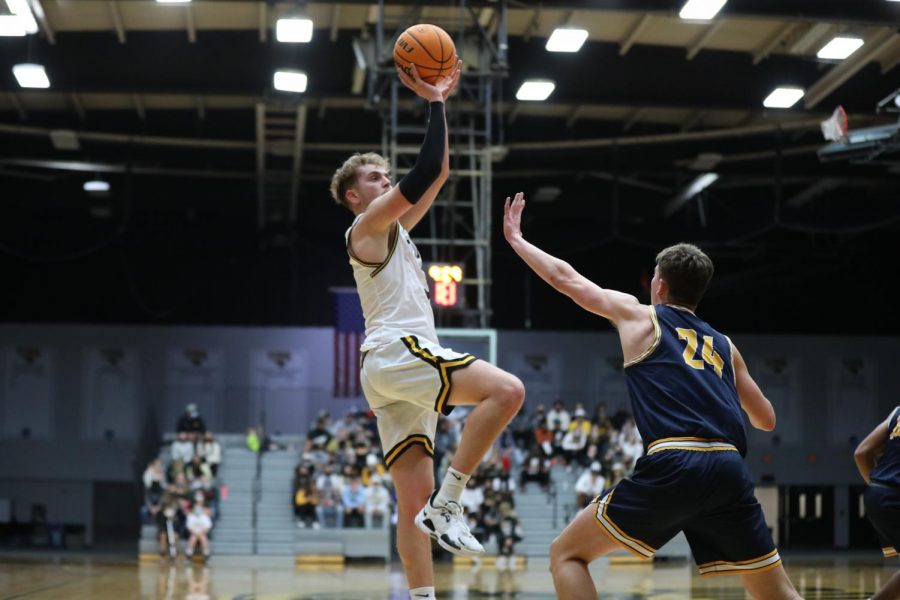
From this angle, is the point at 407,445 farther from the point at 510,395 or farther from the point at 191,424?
the point at 191,424

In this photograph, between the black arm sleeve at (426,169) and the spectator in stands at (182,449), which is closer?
the black arm sleeve at (426,169)

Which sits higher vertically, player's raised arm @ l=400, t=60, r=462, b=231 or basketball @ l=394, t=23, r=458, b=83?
basketball @ l=394, t=23, r=458, b=83

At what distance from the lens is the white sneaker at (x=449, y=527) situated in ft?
17.5

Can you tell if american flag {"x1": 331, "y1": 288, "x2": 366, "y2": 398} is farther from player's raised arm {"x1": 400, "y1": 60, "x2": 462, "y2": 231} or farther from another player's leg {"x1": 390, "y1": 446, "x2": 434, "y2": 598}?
another player's leg {"x1": 390, "y1": 446, "x2": 434, "y2": 598}

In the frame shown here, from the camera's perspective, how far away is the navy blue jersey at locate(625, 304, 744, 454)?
5098mm

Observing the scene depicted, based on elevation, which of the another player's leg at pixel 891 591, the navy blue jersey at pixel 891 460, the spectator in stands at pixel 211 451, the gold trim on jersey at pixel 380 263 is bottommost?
the spectator in stands at pixel 211 451

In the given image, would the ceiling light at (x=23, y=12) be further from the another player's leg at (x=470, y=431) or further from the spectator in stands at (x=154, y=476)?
the another player's leg at (x=470, y=431)

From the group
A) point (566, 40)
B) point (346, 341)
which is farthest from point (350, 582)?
point (346, 341)

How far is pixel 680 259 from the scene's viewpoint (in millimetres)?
5391

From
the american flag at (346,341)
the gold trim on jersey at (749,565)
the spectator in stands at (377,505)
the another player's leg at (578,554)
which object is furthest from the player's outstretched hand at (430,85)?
the american flag at (346,341)

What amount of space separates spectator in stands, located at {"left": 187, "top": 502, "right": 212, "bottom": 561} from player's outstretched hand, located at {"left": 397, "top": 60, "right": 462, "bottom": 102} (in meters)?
15.4

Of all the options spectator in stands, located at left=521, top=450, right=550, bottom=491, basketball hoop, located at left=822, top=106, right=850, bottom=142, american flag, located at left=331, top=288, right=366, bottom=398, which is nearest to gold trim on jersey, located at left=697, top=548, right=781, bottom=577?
basketball hoop, located at left=822, top=106, right=850, bottom=142

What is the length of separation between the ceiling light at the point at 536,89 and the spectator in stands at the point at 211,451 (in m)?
10.1

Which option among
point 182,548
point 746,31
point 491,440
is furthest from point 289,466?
point 491,440
